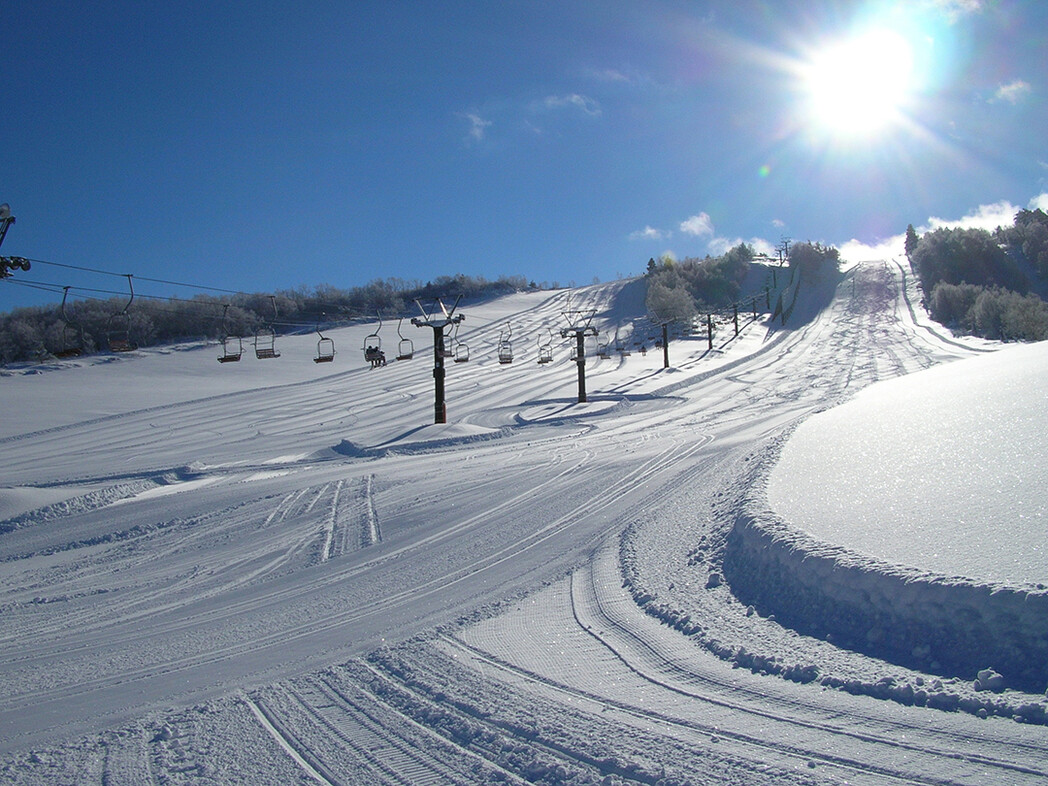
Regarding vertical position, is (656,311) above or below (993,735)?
above

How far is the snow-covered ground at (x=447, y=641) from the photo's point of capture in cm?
392

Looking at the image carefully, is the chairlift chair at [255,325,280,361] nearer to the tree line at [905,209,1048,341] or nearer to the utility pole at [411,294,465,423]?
the utility pole at [411,294,465,423]

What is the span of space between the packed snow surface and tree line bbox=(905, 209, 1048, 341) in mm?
46753

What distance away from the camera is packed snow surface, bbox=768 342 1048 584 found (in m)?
5.18

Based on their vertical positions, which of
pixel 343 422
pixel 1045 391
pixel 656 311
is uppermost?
pixel 656 311

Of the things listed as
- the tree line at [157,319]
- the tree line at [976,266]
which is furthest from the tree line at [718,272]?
the tree line at [157,319]

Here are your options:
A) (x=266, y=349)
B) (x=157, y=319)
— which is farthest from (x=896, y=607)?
(x=157, y=319)

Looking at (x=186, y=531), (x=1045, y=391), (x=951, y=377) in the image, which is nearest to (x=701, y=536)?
(x=1045, y=391)

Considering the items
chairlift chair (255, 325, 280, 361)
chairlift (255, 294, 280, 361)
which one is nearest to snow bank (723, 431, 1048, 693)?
chairlift (255, 294, 280, 361)

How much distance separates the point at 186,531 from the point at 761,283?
86021mm

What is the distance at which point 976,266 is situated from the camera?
74.1m

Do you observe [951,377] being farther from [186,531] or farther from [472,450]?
[186,531]

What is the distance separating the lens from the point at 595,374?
4316cm

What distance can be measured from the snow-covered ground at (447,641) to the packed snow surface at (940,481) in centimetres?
36
